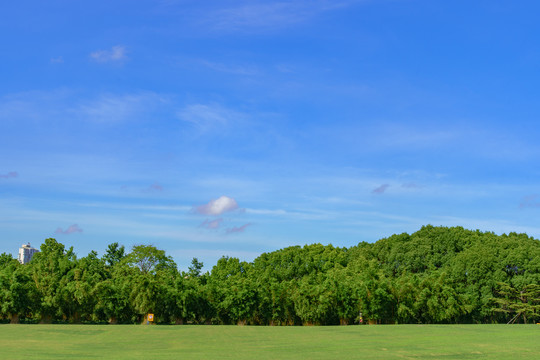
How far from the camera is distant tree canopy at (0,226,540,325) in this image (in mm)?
44688

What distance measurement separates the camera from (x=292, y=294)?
47.8 m

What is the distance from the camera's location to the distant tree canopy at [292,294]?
44.7m

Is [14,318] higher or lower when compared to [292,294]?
lower
